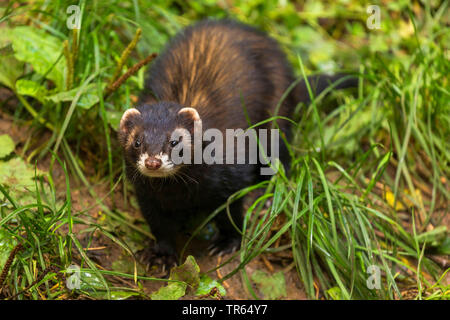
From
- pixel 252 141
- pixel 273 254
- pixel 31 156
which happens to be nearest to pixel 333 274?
pixel 273 254

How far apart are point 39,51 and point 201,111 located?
1.49 meters

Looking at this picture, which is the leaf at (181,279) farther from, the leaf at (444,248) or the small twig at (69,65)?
the leaf at (444,248)

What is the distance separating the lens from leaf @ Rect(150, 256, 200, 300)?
3.46 metres

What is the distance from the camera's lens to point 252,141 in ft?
14.0

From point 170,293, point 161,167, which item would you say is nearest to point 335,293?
point 170,293

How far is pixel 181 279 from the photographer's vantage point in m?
3.62

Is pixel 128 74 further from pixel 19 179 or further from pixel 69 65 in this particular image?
pixel 19 179

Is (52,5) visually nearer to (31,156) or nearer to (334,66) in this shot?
(31,156)

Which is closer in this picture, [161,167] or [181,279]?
[161,167]

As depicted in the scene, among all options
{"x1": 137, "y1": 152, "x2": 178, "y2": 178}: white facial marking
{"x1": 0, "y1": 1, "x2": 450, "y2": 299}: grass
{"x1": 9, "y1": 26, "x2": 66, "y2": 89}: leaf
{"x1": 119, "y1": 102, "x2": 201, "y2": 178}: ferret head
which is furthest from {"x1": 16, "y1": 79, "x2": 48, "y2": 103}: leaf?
{"x1": 137, "y1": 152, "x2": 178, "y2": 178}: white facial marking

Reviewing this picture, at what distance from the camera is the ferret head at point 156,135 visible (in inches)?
A: 131

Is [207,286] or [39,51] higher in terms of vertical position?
[39,51]

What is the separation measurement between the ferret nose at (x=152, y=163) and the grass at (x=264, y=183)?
0.64 meters

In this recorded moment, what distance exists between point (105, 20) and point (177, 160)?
6.14 feet
